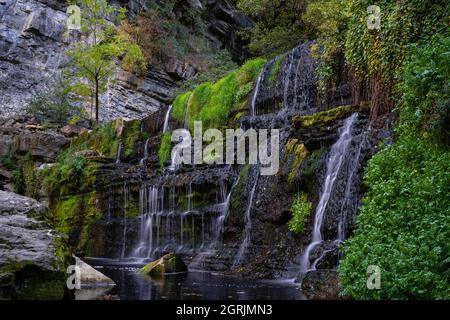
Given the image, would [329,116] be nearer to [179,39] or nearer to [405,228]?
[405,228]

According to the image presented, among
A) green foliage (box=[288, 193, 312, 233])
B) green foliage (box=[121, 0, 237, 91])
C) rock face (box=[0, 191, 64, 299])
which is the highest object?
green foliage (box=[121, 0, 237, 91])

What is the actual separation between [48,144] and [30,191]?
9.59ft

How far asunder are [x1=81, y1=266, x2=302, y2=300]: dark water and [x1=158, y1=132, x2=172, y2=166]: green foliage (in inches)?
290

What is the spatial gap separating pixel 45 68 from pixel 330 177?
20805mm

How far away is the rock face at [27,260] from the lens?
5570 mm

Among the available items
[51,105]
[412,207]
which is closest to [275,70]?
[412,207]

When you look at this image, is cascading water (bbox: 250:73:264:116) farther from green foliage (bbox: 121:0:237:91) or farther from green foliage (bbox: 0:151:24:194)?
green foliage (bbox: 0:151:24:194)

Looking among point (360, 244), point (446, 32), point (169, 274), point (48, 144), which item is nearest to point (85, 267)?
point (169, 274)

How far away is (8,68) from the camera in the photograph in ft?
82.3

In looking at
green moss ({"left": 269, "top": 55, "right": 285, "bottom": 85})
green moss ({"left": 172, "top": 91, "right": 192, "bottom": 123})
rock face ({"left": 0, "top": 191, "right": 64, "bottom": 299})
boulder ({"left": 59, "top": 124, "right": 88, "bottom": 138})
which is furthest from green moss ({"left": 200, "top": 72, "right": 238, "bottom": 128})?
rock face ({"left": 0, "top": 191, "right": 64, "bottom": 299})

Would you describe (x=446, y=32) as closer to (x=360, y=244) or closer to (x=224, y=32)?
(x=360, y=244)

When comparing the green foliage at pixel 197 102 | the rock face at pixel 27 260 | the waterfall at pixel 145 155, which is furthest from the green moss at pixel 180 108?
the rock face at pixel 27 260

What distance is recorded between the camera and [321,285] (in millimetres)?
7609

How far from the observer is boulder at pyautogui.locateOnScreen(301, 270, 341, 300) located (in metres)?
7.12
